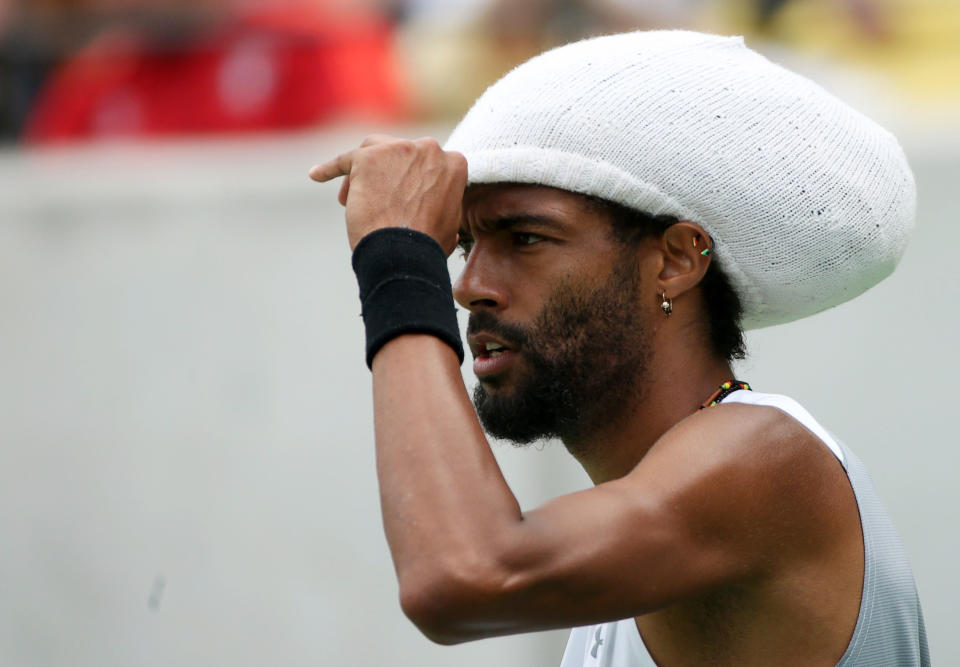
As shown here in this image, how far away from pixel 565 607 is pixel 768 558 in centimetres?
40

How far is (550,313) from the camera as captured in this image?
2.35 metres

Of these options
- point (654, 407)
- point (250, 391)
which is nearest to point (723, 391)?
point (654, 407)

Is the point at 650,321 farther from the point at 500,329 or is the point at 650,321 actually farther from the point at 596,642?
the point at 596,642

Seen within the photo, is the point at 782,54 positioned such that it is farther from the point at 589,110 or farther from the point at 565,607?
the point at 565,607

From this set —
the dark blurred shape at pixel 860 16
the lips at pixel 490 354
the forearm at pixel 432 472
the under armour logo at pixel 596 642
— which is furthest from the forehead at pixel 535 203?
the dark blurred shape at pixel 860 16

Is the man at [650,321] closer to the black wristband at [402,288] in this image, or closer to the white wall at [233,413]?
the black wristband at [402,288]

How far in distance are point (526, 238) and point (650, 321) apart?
28 cm

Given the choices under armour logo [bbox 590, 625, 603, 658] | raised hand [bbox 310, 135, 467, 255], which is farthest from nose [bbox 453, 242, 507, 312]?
under armour logo [bbox 590, 625, 603, 658]

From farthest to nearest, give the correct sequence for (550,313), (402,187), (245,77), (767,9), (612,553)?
(767,9)
(245,77)
(550,313)
(402,187)
(612,553)

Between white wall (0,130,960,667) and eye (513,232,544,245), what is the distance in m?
1.90

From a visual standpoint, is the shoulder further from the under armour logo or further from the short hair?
the under armour logo

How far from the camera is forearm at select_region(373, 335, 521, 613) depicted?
6.25ft

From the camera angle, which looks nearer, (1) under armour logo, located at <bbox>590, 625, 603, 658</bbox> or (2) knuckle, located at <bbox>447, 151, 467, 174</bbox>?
(2) knuckle, located at <bbox>447, 151, 467, 174</bbox>

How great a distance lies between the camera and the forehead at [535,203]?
93.2 inches
